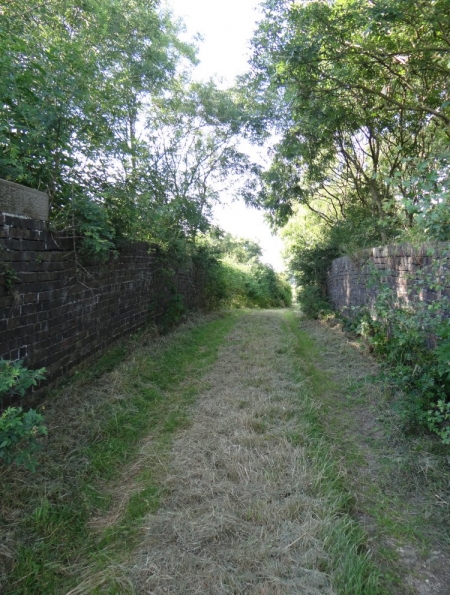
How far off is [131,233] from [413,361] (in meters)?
4.32

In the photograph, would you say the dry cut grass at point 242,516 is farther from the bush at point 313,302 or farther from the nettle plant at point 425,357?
the bush at point 313,302

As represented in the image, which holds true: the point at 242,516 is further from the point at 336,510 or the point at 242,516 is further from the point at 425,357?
the point at 425,357

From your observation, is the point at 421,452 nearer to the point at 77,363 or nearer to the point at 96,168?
the point at 77,363

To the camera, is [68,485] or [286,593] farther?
[68,485]

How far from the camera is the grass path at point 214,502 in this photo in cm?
192

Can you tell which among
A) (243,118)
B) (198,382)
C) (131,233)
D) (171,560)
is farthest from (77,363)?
(243,118)

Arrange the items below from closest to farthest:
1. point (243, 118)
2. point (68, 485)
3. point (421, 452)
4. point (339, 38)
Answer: point (68, 485), point (421, 452), point (339, 38), point (243, 118)

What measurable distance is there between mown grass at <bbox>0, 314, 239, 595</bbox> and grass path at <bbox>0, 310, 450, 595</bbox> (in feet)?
0.03

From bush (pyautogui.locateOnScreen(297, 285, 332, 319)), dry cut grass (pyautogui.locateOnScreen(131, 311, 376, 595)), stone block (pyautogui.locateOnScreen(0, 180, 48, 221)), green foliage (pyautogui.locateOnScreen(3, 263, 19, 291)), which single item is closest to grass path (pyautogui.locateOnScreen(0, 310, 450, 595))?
dry cut grass (pyautogui.locateOnScreen(131, 311, 376, 595))

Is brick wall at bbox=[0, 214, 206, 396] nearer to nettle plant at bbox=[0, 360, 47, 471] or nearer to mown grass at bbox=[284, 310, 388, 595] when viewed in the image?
nettle plant at bbox=[0, 360, 47, 471]

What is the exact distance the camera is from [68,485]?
2.59 meters

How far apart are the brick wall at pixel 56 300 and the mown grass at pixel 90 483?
0.43 m

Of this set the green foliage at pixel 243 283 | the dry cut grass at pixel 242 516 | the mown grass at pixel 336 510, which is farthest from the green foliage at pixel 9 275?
the green foliage at pixel 243 283

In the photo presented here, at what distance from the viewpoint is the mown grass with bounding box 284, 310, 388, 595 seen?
1.85 meters
